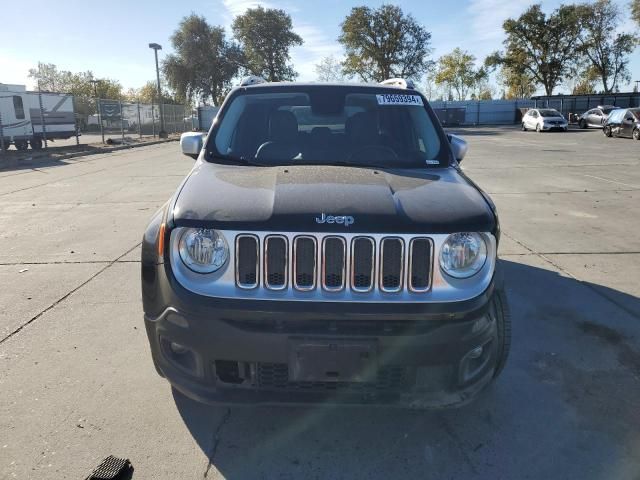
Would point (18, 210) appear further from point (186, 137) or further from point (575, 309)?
point (575, 309)

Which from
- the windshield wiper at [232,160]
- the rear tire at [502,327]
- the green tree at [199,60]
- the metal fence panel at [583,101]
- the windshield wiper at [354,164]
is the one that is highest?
the green tree at [199,60]

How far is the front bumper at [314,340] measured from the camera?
2.43 metres

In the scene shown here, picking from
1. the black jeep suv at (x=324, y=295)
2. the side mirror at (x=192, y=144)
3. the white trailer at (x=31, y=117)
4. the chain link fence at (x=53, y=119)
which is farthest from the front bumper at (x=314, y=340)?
the white trailer at (x=31, y=117)

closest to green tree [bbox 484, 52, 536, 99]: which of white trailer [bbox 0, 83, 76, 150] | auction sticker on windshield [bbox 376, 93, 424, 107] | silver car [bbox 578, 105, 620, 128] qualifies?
silver car [bbox 578, 105, 620, 128]

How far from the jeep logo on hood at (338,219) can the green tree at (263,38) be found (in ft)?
187

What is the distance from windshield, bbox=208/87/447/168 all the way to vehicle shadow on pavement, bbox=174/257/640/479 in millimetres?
1589

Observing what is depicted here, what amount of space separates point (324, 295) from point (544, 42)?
63.3 metres

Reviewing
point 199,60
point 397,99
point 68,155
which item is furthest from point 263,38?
Answer: point 397,99

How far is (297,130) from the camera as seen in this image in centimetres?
389

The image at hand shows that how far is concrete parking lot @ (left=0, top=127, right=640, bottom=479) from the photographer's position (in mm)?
2652

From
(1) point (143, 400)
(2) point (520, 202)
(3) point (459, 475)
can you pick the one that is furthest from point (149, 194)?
(3) point (459, 475)

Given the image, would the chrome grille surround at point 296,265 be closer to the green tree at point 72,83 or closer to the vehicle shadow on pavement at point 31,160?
the vehicle shadow on pavement at point 31,160

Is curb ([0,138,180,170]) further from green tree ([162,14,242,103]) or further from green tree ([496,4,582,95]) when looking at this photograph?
green tree ([496,4,582,95])

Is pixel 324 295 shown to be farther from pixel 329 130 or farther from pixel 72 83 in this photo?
pixel 72 83
